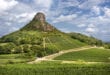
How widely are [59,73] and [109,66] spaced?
12.6 meters

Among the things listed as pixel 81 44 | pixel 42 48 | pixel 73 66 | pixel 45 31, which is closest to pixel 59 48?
pixel 42 48

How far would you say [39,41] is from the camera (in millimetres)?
127062

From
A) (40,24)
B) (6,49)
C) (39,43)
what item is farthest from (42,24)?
(6,49)

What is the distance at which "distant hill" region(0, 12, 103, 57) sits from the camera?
115438 millimetres

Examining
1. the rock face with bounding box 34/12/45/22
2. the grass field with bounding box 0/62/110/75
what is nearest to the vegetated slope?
the rock face with bounding box 34/12/45/22

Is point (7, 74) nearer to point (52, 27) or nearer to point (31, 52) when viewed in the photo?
point (31, 52)

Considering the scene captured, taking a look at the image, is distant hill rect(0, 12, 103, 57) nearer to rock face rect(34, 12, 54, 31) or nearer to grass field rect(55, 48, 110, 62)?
rock face rect(34, 12, 54, 31)

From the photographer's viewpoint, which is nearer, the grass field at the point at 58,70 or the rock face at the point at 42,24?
the grass field at the point at 58,70

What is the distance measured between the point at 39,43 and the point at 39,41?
Answer: 2.10 metres

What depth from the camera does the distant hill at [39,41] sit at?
11544cm

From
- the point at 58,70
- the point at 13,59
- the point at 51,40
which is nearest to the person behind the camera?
the point at 58,70

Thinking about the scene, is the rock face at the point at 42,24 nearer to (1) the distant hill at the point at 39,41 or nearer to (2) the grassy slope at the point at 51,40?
(1) the distant hill at the point at 39,41

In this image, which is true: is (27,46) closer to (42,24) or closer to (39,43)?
(39,43)

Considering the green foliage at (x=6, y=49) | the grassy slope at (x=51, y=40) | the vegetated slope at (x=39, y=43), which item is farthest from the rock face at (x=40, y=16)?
the green foliage at (x=6, y=49)
